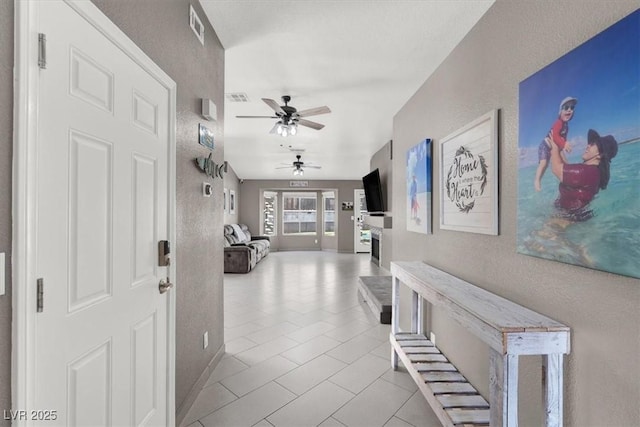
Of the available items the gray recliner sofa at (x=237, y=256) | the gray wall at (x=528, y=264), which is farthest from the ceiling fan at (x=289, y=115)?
the gray recliner sofa at (x=237, y=256)

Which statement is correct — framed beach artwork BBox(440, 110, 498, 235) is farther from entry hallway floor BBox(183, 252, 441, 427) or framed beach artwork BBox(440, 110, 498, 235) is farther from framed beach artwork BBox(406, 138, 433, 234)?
entry hallway floor BBox(183, 252, 441, 427)

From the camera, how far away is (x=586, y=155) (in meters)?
1.23

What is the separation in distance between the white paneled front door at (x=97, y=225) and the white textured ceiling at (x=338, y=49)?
3.61 feet

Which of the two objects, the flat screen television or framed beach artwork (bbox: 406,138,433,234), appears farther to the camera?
the flat screen television

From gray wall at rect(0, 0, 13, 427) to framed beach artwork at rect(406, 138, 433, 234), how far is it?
267 centimetres

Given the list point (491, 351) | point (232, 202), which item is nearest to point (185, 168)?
point (491, 351)

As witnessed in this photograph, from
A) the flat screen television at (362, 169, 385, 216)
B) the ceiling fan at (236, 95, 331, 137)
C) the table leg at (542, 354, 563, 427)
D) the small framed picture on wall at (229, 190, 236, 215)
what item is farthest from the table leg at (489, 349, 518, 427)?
the small framed picture on wall at (229, 190, 236, 215)

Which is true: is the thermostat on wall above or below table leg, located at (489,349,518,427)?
above

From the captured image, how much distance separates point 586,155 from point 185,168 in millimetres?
2115

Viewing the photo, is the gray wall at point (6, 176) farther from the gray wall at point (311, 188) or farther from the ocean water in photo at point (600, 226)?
the gray wall at point (311, 188)

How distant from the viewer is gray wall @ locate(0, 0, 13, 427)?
882 mm

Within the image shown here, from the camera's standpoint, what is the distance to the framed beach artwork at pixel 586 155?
106 centimetres
